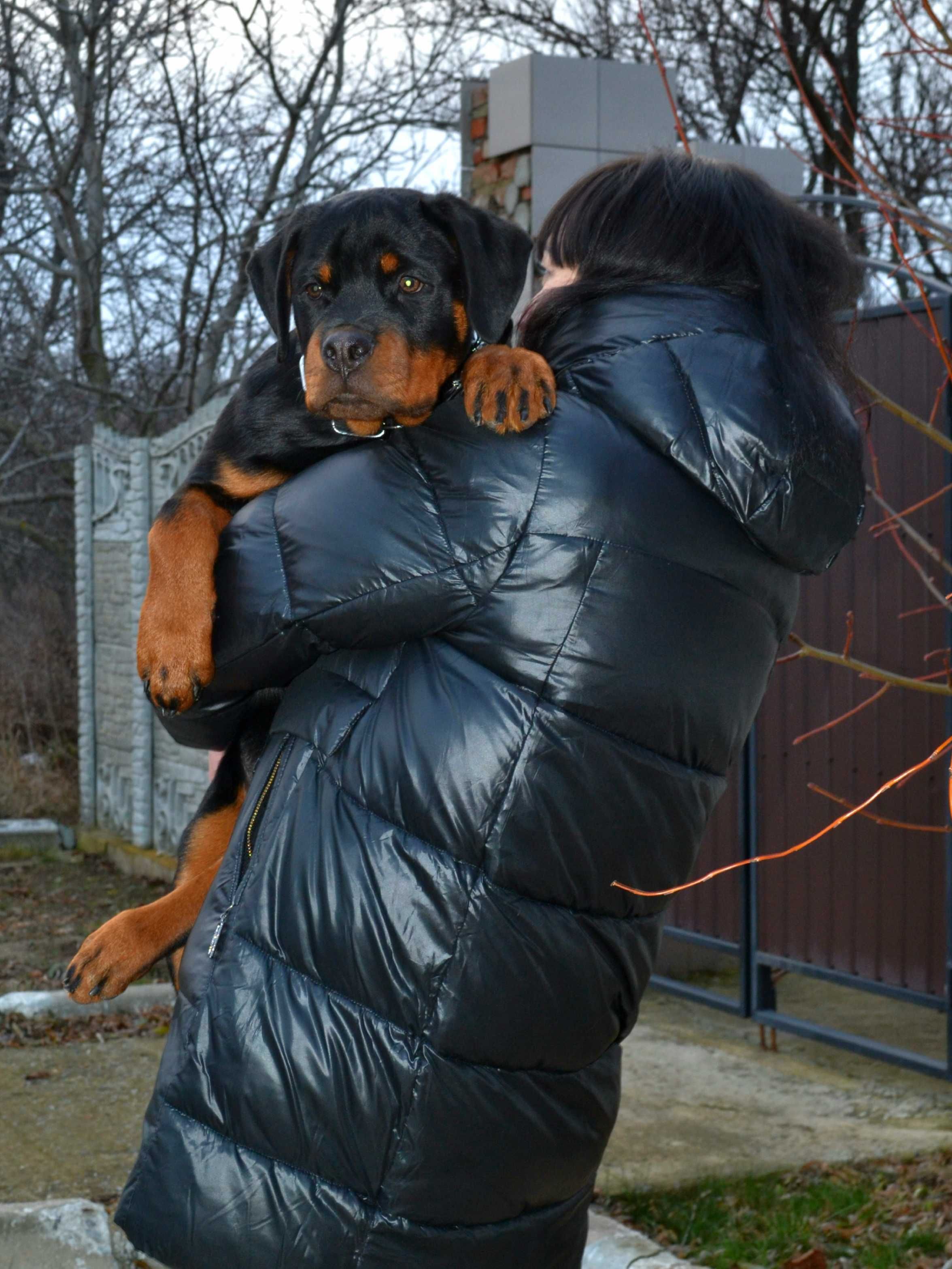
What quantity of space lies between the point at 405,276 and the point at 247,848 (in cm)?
95

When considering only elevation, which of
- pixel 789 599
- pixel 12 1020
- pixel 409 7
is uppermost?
pixel 409 7

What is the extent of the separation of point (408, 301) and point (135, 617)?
629cm

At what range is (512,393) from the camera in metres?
1.53

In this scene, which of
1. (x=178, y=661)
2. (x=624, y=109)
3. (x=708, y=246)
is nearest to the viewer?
(x=708, y=246)

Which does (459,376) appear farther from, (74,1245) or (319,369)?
(74,1245)

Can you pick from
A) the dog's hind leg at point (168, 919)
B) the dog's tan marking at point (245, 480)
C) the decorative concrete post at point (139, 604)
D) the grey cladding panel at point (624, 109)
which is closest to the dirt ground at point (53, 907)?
the decorative concrete post at point (139, 604)

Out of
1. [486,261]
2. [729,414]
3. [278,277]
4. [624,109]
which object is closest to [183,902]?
[278,277]

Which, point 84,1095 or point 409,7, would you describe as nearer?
point 84,1095

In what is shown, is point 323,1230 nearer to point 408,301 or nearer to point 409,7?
point 408,301

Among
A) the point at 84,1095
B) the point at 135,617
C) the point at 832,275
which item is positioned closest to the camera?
the point at 832,275

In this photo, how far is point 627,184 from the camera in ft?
5.64

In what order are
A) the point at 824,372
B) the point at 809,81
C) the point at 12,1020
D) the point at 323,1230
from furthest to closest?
the point at 809,81, the point at 12,1020, the point at 824,372, the point at 323,1230

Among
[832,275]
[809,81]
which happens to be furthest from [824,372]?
[809,81]

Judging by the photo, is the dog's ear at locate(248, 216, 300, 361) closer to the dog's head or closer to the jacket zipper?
the dog's head
